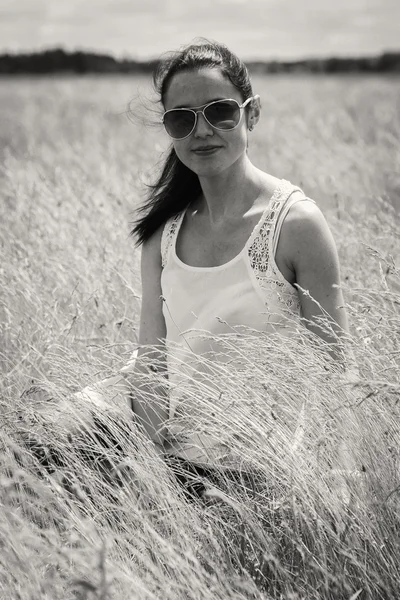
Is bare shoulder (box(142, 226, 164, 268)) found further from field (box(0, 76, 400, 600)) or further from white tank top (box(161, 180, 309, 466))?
field (box(0, 76, 400, 600))

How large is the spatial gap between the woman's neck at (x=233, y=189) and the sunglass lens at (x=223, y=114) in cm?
16

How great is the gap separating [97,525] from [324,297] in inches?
39.4

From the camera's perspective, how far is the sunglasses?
247 centimetres

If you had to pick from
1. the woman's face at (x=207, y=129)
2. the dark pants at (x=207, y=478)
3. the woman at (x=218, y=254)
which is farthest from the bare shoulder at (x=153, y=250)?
the dark pants at (x=207, y=478)

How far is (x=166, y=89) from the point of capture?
8.53 ft

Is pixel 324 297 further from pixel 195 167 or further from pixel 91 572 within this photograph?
pixel 91 572

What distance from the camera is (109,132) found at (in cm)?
1135

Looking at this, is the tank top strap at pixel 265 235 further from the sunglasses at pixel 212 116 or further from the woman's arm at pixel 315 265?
the sunglasses at pixel 212 116

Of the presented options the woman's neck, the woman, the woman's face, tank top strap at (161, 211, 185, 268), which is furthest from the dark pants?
the woman's face

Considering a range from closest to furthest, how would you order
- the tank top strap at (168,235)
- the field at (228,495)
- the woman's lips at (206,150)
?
the field at (228,495), the woman's lips at (206,150), the tank top strap at (168,235)

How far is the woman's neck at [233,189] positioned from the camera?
2.59 m

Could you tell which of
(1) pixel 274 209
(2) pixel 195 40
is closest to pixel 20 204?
(2) pixel 195 40

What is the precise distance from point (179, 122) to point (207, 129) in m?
0.12

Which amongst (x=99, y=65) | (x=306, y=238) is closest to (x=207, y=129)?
(x=306, y=238)
